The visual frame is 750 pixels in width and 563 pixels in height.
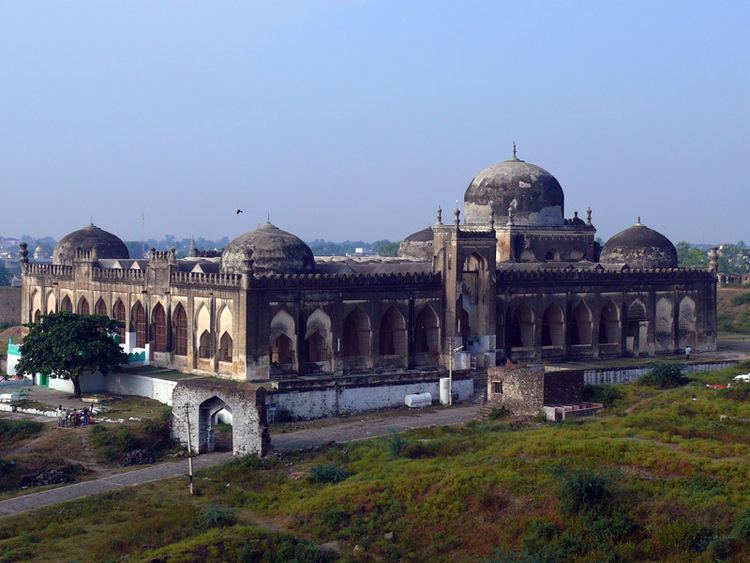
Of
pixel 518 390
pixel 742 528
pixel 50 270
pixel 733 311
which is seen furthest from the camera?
pixel 733 311

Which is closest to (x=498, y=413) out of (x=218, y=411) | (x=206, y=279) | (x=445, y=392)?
(x=445, y=392)

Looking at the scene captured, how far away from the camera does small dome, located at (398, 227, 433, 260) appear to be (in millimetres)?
55156

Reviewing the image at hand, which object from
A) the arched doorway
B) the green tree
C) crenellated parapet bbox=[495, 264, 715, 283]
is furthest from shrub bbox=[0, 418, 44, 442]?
crenellated parapet bbox=[495, 264, 715, 283]

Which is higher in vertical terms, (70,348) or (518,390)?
(70,348)

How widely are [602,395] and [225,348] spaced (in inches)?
534

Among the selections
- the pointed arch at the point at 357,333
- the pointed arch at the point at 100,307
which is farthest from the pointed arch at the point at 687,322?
the pointed arch at the point at 100,307

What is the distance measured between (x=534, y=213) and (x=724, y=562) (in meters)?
30.1

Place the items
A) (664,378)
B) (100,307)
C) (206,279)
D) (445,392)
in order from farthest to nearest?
1. (100,307)
2. (206,279)
3. (445,392)
4. (664,378)

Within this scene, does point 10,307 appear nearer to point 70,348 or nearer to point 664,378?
point 70,348

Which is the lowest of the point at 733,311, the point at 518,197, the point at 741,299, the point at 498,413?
the point at 498,413

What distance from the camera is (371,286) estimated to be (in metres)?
45.1

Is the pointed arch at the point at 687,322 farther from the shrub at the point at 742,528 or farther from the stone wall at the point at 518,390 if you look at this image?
the shrub at the point at 742,528

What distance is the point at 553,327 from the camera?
4962 centimetres

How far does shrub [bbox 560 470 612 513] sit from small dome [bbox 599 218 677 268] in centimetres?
2691
